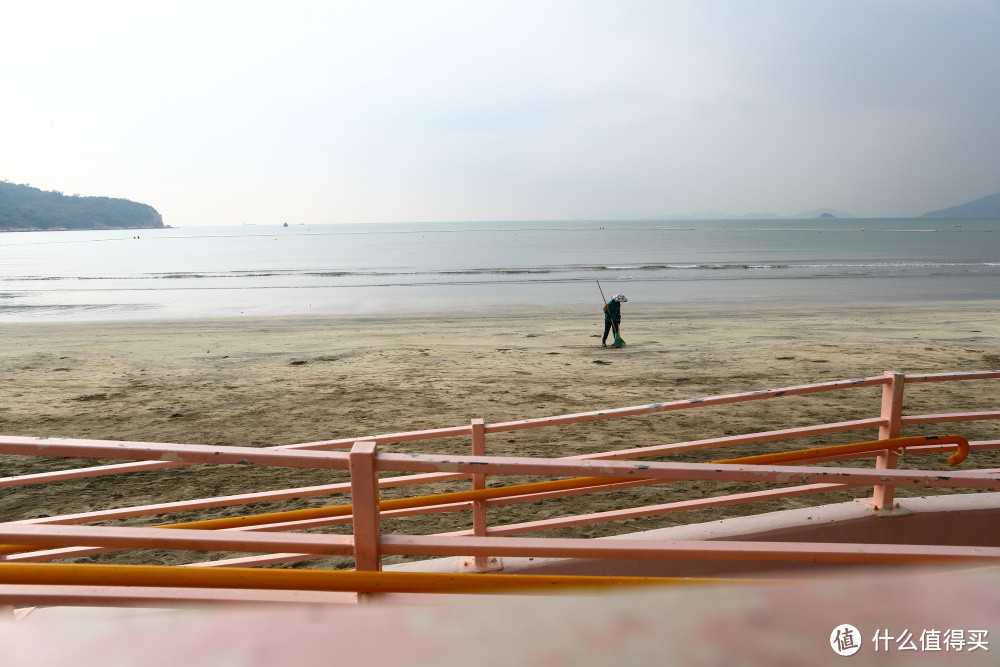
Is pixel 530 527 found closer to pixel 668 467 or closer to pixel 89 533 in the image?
pixel 668 467

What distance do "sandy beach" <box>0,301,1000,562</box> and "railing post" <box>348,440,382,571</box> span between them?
3.50 meters

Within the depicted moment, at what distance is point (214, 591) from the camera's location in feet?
6.12

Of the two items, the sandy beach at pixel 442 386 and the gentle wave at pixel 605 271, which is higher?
the gentle wave at pixel 605 271

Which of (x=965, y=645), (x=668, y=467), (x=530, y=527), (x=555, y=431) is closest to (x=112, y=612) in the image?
(x=668, y=467)

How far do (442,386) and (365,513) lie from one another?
8.71 metres

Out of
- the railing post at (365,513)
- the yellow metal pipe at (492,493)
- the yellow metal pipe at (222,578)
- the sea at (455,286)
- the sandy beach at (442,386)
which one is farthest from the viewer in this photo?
the sea at (455,286)

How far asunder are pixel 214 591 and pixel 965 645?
6.02ft

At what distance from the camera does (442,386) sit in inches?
418

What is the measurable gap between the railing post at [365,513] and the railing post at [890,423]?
10.1 feet

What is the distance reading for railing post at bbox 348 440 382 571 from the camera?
190cm

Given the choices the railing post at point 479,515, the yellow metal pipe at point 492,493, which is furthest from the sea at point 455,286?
the yellow metal pipe at point 492,493

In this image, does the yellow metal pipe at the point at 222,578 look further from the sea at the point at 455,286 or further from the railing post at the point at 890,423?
the sea at the point at 455,286

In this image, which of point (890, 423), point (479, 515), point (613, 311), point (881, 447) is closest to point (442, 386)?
point (613, 311)

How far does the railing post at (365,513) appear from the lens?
74.8 inches
